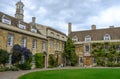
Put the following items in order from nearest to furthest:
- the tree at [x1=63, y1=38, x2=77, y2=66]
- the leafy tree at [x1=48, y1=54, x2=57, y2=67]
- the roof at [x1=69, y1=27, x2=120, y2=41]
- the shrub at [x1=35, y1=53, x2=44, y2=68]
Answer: the shrub at [x1=35, y1=53, x2=44, y2=68] < the leafy tree at [x1=48, y1=54, x2=57, y2=67] < the tree at [x1=63, y1=38, x2=77, y2=66] < the roof at [x1=69, y1=27, x2=120, y2=41]

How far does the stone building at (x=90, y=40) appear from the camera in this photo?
46.8 meters

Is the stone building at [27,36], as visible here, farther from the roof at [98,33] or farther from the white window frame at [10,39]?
the roof at [98,33]

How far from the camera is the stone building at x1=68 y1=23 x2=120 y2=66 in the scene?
46.8 metres

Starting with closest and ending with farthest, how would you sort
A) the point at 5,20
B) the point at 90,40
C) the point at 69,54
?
the point at 5,20 → the point at 69,54 → the point at 90,40

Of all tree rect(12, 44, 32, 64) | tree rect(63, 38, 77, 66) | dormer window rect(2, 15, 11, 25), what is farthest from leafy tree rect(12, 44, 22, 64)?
tree rect(63, 38, 77, 66)

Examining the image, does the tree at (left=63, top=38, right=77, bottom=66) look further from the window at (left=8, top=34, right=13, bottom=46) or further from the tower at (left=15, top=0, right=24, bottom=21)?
the window at (left=8, top=34, right=13, bottom=46)

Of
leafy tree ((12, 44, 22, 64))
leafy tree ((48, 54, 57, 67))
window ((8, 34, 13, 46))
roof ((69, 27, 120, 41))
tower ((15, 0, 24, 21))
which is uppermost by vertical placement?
tower ((15, 0, 24, 21))

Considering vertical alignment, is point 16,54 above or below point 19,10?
below

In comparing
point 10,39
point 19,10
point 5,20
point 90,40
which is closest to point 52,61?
point 10,39

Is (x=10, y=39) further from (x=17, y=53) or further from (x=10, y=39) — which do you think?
(x=17, y=53)

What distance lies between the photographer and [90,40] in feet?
162

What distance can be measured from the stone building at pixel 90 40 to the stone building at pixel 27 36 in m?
4.46

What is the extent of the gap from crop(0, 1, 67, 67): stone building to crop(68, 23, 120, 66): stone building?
446cm

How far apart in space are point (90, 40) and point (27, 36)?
67.2 ft
